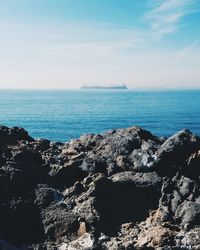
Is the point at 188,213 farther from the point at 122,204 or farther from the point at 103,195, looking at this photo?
the point at 103,195

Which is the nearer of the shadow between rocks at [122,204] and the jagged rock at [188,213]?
the jagged rock at [188,213]

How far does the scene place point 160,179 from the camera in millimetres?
27391

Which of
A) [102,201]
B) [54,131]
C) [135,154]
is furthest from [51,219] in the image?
[54,131]

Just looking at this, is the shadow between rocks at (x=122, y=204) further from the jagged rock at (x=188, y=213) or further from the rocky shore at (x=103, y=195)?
the jagged rock at (x=188, y=213)

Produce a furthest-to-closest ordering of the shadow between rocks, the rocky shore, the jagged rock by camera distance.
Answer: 1. the shadow between rocks
2. the jagged rock
3. the rocky shore

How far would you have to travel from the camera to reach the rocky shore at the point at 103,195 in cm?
2286

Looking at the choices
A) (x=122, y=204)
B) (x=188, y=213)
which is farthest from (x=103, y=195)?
(x=188, y=213)

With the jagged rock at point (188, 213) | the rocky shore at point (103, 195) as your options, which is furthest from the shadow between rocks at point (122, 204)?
the jagged rock at point (188, 213)

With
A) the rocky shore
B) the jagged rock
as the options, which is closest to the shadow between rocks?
the rocky shore

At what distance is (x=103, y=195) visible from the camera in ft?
85.6

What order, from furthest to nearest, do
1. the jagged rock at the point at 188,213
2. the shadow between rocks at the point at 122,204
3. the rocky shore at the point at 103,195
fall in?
the shadow between rocks at the point at 122,204 → the jagged rock at the point at 188,213 → the rocky shore at the point at 103,195

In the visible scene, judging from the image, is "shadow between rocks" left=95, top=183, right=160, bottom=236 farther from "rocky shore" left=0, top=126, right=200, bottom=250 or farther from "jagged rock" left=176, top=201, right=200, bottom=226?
"jagged rock" left=176, top=201, right=200, bottom=226

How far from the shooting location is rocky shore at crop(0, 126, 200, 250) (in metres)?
22.9

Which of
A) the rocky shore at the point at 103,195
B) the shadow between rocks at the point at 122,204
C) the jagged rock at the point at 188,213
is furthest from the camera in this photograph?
the shadow between rocks at the point at 122,204
